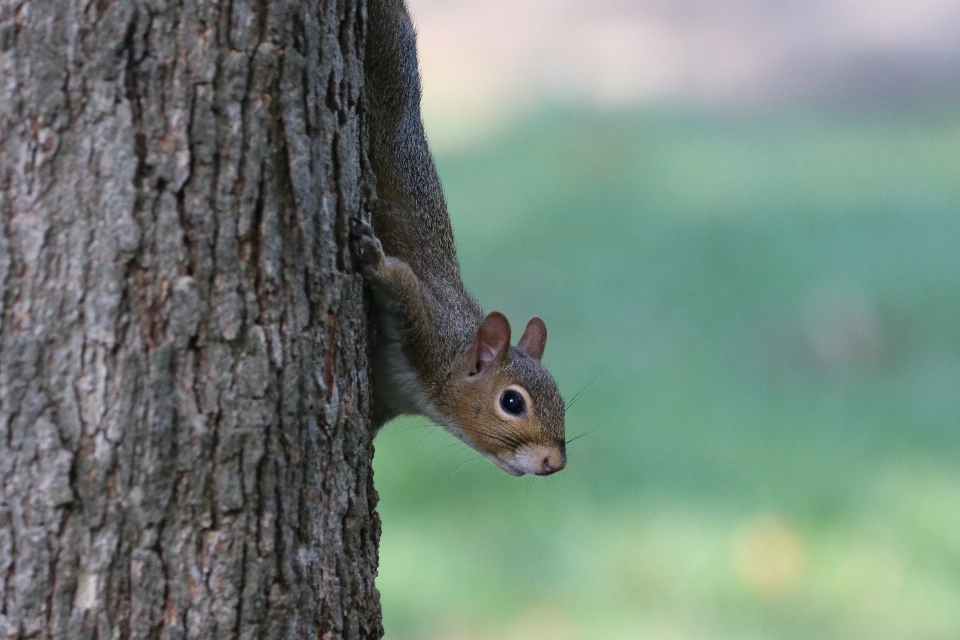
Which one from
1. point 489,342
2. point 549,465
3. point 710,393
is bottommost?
point 549,465

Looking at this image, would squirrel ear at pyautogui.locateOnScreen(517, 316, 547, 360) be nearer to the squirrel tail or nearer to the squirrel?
the squirrel

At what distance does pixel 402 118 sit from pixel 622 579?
6.66ft

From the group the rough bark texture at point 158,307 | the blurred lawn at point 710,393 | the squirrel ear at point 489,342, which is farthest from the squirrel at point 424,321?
the blurred lawn at point 710,393

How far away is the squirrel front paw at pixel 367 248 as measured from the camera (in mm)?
1949

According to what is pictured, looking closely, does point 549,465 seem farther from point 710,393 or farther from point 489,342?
point 710,393

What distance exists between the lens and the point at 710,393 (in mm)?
5203

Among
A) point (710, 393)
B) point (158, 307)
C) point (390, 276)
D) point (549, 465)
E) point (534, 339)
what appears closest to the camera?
point (158, 307)

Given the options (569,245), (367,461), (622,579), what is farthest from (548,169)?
(367,461)

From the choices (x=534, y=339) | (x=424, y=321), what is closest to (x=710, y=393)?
(x=534, y=339)

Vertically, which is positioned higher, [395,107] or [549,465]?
[395,107]

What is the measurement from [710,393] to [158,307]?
388cm

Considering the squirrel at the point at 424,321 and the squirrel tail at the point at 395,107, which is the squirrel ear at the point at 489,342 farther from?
the squirrel tail at the point at 395,107

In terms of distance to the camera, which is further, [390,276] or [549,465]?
A: [549,465]

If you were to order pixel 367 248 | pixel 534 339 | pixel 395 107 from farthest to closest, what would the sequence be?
pixel 534 339, pixel 395 107, pixel 367 248
